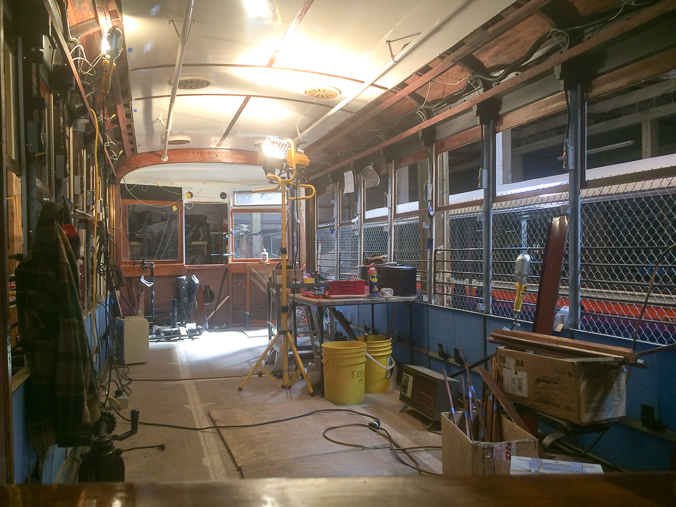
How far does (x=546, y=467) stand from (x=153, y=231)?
8619mm

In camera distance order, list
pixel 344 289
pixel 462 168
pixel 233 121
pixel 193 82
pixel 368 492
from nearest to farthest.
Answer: pixel 368 492
pixel 193 82
pixel 344 289
pixel 462 168
pixel 233 121

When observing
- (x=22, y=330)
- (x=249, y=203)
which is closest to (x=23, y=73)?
(x=22, y=330)

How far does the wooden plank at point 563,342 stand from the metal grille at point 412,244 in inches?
87.0

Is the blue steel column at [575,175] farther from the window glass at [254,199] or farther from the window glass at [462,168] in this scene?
the window glass at [254,199]

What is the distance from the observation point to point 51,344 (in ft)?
6.44

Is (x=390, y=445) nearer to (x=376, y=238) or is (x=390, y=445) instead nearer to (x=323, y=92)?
(x=376, y=238)

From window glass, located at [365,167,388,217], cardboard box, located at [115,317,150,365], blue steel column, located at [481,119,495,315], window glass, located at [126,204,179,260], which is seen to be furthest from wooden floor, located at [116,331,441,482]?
window glass, located at [126,204,179,260]

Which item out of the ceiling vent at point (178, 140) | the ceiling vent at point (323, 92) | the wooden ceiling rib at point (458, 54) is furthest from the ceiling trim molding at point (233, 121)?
the wooden ceiling rib at point (458, 54)

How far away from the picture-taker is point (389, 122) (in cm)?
548

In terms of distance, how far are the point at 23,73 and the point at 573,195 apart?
3484mm

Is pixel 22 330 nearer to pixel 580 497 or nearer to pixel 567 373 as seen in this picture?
pixel 580 497

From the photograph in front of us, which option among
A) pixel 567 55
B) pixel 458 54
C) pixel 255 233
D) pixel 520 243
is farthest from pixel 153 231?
pixel 567 55

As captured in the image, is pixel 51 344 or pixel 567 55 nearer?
pixel 51 344

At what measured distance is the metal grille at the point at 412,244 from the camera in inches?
199
